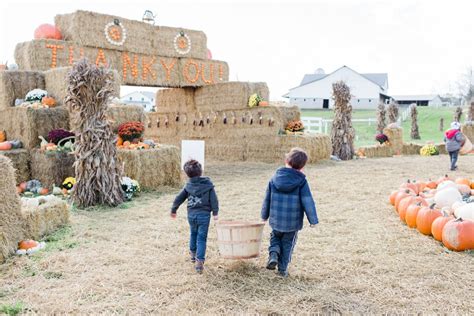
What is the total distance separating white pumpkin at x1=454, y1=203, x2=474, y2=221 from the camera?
538cm

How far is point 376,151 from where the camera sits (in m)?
19.3

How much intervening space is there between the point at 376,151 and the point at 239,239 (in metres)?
16.3

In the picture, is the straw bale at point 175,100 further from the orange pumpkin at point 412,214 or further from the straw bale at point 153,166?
the orange pumpkin at point 412,214

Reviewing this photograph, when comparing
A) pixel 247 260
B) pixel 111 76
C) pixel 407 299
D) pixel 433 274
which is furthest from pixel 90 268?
pixel 111 76

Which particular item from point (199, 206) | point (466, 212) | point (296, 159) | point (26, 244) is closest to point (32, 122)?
point (26, 244)

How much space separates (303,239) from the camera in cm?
548

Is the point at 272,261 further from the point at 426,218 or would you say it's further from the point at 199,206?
the point at 426,218

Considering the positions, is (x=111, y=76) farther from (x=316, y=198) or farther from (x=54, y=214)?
(x=316, y=198)

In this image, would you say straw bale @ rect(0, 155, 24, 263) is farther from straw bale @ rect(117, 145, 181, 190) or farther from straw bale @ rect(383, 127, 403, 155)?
straw bale @ rect(383, 127, 403, 155)

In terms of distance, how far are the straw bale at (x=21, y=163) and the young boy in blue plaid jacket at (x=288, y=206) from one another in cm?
679

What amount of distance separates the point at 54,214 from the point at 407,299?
4.47 meters

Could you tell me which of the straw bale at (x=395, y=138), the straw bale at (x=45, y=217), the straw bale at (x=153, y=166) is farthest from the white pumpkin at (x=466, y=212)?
the straw bale at (x=395, y=138)

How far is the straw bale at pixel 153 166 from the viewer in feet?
30.6

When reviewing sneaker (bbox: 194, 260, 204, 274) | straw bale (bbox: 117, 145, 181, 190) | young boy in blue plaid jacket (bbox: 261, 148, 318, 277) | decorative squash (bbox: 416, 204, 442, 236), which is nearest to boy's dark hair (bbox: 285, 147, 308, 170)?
young boy in blue plaid jacket (bbox: 261, 148, 318, 277)
